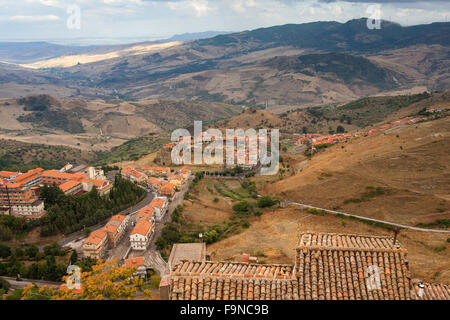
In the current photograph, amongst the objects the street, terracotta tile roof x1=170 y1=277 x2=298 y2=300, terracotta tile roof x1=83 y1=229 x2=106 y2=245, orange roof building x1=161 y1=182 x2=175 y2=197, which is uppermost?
terracotta tile roof x1=170 y1=277 x2=298 y2=300

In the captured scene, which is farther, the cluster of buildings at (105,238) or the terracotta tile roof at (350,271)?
the cluster of buildings at (105,238)

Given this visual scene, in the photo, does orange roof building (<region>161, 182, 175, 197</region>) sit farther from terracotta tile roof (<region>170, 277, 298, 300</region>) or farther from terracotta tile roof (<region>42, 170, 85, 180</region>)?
terracotta tile roof (<region>170, 277, 298, 300</region>)

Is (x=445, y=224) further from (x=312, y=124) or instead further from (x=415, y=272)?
(x=312, y=124)

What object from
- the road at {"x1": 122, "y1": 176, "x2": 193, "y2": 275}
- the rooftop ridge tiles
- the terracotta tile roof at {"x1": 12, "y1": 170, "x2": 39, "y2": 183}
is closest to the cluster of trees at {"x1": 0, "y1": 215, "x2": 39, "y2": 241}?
the terracotta tile roof at {"x1": 12, "y1": 170, "x2": 39, "y2": 183}

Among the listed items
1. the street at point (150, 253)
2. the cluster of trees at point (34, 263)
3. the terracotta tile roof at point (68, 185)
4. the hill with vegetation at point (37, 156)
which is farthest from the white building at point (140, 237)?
the hill with vegetation at point (37, 156)

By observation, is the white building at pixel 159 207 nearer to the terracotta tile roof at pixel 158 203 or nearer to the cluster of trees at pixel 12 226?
the terracotta tile roof at pixel 158 203
